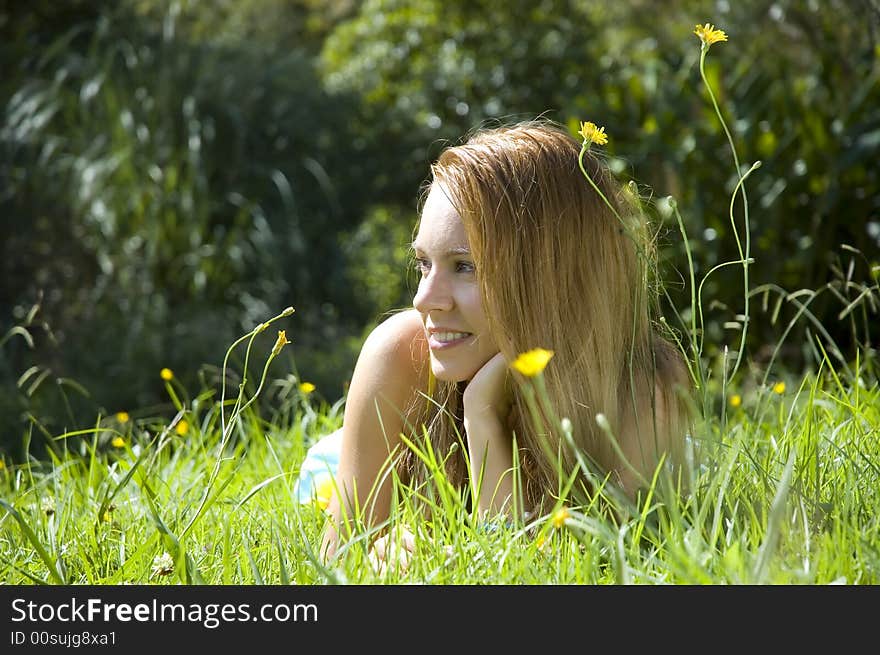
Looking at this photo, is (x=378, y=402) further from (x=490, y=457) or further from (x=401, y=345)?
(x=490, y=457)

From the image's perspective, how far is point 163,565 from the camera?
168 centimetres

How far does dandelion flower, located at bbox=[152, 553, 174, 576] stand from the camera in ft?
5.48

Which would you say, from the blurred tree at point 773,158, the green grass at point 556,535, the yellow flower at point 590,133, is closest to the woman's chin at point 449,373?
the green grass at point 556,535

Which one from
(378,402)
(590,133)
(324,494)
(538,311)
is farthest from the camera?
(324,494)

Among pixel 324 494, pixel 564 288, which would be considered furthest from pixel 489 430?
pixel 324 494

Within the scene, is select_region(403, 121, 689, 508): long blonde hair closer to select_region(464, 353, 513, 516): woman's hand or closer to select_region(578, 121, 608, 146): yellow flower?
select_region(464, 353, 513, 516): woman's hand

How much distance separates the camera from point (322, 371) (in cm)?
493

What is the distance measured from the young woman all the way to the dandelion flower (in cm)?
30

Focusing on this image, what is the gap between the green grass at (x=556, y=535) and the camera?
143 cm

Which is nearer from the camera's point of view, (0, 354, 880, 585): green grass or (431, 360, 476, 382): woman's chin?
(0, 354, 880, 585): green grass

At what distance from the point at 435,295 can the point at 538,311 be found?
0.61ft

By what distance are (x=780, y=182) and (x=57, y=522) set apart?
143 inches

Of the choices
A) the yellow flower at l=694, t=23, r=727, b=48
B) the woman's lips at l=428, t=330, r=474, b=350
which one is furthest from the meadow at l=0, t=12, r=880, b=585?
the woman's lips at l=428, t=330, r=474, b=350
